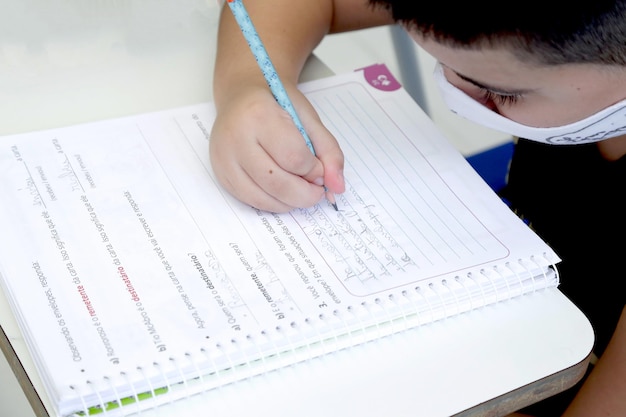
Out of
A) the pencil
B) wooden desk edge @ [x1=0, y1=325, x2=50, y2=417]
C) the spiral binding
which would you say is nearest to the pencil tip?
the pencil

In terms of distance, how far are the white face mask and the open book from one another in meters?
0.04

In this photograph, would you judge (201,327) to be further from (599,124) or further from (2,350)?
(599,124)

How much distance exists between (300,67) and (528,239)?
317 millimetres

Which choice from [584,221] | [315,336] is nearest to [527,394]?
[315,336]

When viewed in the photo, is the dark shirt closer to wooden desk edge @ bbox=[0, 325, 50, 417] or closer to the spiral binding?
the spiral binding

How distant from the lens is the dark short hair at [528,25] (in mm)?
508

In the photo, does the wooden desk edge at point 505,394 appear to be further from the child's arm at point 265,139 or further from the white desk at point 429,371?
the child's arm at point 265,139

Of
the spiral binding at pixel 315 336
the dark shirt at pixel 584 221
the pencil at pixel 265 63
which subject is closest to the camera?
the spiral binding at pixel 315 336

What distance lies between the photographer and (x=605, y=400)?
0.66m

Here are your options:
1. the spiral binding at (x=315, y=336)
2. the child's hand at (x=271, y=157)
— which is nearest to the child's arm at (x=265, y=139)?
the child's hand at (x=271, y=157)

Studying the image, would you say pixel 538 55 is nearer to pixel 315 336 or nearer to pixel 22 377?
pixel 315 336

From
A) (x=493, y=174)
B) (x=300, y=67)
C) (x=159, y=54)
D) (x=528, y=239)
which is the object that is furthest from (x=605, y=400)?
(x=493, y=174)

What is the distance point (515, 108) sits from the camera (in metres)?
0.69

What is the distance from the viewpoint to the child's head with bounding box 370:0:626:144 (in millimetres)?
514
